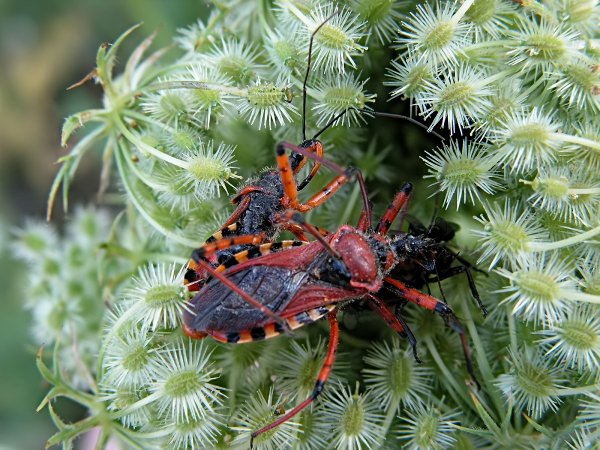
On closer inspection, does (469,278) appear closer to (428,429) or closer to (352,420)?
(428,429)

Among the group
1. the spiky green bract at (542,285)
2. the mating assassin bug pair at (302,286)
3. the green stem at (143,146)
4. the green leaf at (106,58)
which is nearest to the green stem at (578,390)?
the spiky green bract at (542,285)

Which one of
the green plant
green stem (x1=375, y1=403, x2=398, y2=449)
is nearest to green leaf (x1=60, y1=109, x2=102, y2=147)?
the green plant

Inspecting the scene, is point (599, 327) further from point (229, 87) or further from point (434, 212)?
point (229, 87)

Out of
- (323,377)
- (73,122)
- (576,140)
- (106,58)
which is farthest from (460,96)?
(73,122)

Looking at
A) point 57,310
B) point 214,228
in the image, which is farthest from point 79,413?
point 214,228

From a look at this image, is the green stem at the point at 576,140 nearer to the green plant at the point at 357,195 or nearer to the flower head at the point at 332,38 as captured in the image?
the green plant at the point at 357,195
